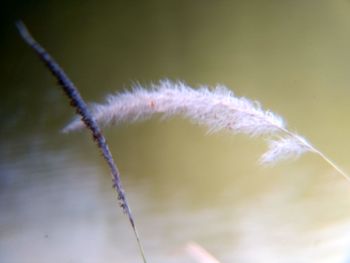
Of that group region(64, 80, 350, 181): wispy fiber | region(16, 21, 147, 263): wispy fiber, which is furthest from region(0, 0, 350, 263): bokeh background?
region(16, 21, 147, 263): wispy fiber

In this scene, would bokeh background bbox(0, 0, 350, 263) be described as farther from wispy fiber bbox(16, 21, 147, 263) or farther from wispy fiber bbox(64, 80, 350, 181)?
wispy fiber bbox(16, 21, 147, 263)

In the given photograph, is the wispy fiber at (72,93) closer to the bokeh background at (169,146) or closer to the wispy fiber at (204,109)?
the wispy fiber at (204,109)

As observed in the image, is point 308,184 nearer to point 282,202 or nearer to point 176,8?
point 282,202

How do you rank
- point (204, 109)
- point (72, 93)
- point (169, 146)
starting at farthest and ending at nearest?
1. point (169, 146)
2. point (204, 109)
3. point (72, 93)

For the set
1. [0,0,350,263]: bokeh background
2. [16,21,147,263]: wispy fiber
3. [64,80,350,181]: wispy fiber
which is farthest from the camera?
[0,0,350,263]: bokeh background

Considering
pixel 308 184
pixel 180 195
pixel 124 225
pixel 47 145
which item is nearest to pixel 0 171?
pixel 47 145

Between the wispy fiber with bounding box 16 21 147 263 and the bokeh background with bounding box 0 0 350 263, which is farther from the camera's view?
the bokeh background with bounding box 0 0 350 263

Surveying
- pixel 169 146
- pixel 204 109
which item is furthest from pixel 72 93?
pixel 169 146

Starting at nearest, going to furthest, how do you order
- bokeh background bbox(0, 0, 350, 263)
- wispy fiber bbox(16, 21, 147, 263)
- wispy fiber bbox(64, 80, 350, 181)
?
wispy fiber bbox(16, 21, 147, 263), wispy fiber bbox(64, 80, 350, 181), bokeh background bbox(0, 0, 350, 263)

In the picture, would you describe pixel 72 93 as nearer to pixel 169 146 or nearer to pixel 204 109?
pixel 204 109
